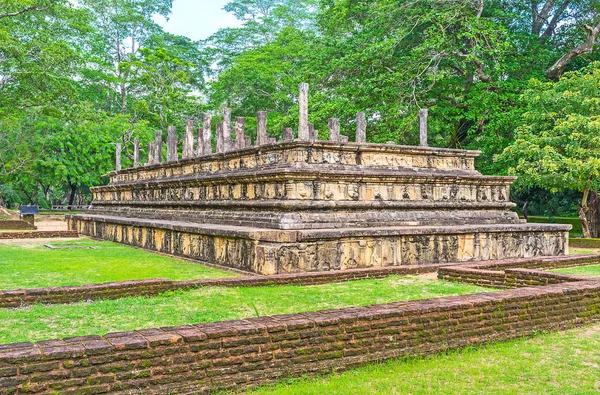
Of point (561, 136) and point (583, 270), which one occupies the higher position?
point (561, 136)

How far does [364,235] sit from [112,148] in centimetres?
2477

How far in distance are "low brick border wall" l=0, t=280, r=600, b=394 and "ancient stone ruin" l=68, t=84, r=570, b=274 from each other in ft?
13.0

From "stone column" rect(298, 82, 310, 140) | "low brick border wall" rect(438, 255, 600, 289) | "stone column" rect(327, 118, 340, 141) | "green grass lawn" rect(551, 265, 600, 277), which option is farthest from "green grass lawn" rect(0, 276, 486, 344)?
"stone column" rect(327, 118, 340, 141)

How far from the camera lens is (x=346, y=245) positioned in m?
9.23

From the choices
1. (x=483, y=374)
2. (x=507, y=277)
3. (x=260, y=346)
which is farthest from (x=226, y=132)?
(x=483, y=374)

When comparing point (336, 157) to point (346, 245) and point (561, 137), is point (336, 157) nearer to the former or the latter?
point (346, 245)

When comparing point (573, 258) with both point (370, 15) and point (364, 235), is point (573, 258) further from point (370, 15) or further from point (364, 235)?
point (370, 15)

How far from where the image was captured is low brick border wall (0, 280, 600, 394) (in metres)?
3.45

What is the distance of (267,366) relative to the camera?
13.3ft

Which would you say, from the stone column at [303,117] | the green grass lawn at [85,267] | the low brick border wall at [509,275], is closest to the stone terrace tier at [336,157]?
the stone column at [303,117]

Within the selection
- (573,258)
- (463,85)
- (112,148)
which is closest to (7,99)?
(112,148)

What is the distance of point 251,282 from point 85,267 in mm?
3714

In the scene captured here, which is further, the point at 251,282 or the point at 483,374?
the point at 251,282

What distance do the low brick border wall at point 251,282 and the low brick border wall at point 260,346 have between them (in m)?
2.66
